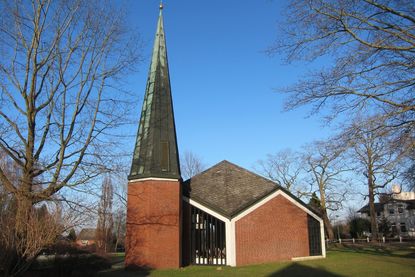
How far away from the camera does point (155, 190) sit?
18.7 meters

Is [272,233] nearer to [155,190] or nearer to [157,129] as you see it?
[155,190]

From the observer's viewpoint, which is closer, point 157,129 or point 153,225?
point 153,225

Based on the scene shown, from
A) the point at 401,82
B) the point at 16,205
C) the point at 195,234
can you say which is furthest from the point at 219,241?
the point at 401,82

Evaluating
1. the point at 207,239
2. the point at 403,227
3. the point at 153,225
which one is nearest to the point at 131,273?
the point at 153,225

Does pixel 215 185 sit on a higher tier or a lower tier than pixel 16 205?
higher

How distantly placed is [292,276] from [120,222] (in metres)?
34.7

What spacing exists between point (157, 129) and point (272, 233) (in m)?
9.10

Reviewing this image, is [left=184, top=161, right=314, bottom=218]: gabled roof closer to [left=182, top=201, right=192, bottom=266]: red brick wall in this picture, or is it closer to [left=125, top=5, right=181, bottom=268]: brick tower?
[left=182, top=201, right=192, bottom=266]: red brick wall

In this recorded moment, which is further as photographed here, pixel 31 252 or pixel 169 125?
pixel 169 125

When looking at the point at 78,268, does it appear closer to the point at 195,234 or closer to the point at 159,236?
the point at 159,236

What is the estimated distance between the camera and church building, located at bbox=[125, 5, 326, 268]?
18312 millimetres

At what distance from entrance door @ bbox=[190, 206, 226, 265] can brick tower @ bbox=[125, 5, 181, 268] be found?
2148 mm

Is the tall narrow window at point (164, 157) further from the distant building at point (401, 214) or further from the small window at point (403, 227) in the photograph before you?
the small window at point (403, 227)

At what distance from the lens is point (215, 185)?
23.0 meters
